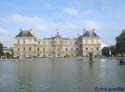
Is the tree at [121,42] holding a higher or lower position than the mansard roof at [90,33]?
lower

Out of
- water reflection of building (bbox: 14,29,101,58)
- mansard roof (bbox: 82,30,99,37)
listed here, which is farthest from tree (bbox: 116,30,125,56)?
mansard roof (bbox: 82,30,99,37)

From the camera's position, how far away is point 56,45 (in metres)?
183

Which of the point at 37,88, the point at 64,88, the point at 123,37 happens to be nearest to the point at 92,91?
the point at 64,88

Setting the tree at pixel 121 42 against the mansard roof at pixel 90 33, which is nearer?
the tree at pixel 121 42

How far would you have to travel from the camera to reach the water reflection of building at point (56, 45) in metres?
178

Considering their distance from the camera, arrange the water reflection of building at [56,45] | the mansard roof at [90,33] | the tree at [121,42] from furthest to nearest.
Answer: the mansard roof at [90,33]
the water reflection of building at [56,45]
the tree at [121,42]

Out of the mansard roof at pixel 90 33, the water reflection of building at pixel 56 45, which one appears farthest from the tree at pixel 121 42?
the mansard roof at pixel 90 33

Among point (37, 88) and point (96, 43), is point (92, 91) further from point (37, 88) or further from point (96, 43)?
point (96, 43)

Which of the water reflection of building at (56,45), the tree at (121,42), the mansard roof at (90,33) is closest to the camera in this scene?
the tree at (121,42)

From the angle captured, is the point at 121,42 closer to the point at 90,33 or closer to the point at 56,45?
the point at 90,33

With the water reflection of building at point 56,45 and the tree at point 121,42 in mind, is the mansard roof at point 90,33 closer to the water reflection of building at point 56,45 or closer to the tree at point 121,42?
the water reflection of building at point 56,45

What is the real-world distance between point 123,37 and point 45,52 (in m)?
69.7

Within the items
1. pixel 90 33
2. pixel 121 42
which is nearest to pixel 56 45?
pixel 90 33

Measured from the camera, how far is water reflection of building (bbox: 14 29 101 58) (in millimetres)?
178125
